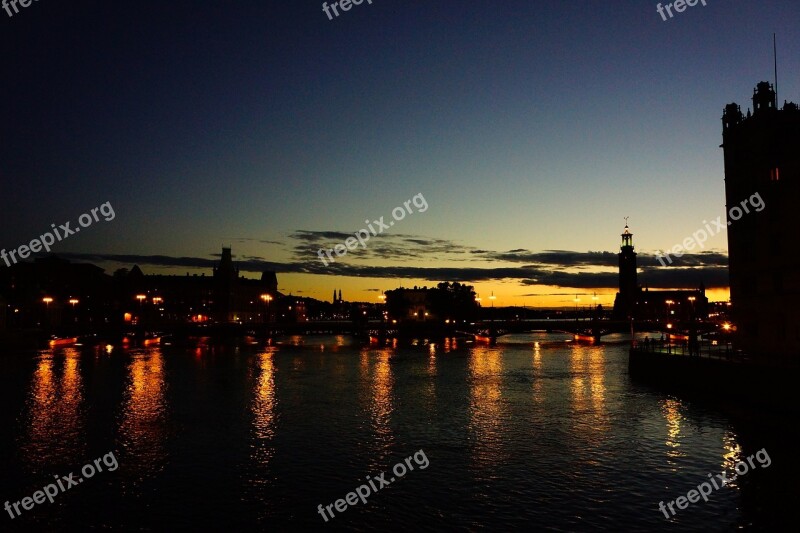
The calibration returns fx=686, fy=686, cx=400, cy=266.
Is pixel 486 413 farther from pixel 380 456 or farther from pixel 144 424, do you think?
pixel 144 424

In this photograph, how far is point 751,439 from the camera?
40.8 meters

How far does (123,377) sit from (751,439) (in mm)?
66063

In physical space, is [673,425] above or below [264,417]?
below

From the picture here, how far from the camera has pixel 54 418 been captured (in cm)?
5028

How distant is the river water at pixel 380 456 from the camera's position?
27.6m

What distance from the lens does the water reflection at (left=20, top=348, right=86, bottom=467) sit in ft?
127

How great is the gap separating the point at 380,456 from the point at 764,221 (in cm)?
4499

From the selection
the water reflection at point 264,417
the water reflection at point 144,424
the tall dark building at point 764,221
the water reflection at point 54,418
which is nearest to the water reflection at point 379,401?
the water reflection at point 264,417

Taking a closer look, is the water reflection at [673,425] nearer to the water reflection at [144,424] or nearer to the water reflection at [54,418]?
the water reflection at [144,424]

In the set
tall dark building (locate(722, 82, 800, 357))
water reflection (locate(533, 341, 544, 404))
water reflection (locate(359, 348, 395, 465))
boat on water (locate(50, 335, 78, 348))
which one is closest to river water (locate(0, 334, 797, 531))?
water reflection (locate(359, 348, 395, 465))

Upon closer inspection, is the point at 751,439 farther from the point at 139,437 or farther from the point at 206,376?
the point at 206,376

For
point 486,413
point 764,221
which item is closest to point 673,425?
point 486,413

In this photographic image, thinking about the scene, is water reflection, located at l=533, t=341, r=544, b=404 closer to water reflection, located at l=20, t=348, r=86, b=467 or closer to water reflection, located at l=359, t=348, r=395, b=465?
water reflection, located at l=359, t=348, r=395, b=465

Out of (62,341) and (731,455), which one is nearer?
(731,455)
